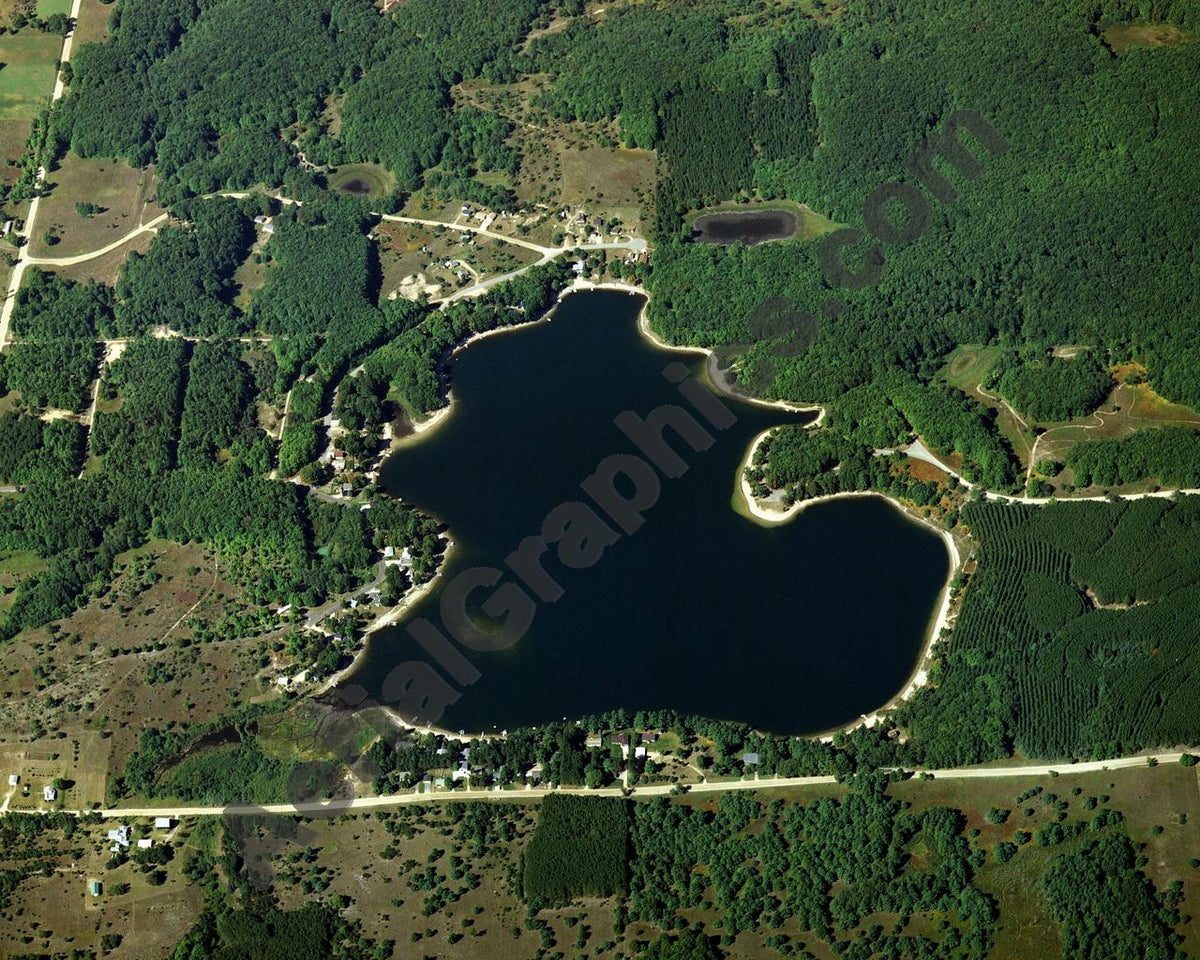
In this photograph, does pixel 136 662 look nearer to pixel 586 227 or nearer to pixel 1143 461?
pixel 586 227

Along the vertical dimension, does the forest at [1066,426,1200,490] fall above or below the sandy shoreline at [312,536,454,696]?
above

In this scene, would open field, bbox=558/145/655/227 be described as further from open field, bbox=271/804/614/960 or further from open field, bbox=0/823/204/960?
open field, bbox=0/823/204/960

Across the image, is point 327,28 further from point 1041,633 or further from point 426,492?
point 1041,633

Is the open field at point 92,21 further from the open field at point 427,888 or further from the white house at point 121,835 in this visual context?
the open field at point 427,888

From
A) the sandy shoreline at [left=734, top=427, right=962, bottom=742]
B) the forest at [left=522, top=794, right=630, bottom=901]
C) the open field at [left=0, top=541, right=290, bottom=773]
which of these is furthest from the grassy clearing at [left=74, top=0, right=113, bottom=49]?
the forest at [left=522, top=794, right=630, bottom=901]

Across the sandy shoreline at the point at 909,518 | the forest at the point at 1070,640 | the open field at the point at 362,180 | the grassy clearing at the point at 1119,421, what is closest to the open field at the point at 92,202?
the open field at the point at 362,180
